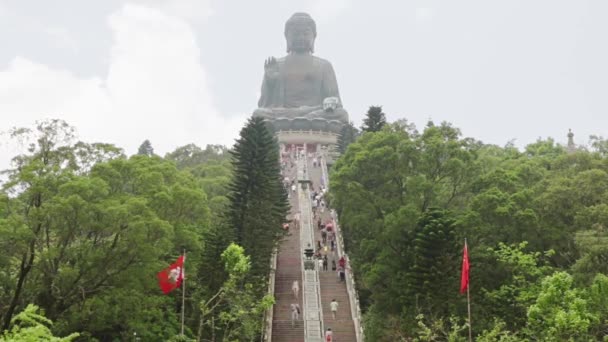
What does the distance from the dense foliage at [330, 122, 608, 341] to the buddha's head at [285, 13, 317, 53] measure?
37.9 meters

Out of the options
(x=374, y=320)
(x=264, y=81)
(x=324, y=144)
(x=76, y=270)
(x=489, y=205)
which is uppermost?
(x=264, y=81)

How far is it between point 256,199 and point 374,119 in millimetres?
14205

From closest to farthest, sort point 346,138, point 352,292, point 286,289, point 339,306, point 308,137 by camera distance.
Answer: point 339,306 < point 352,292 < point 286,289 < point 346,138 < point 308,137

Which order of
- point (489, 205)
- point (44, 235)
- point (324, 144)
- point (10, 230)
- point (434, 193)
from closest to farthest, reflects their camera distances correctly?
point (10, 230)
point (44, 235)
point (489, 205)
point (434, 193)
point (324, 144)

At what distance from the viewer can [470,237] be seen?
76.6 ft

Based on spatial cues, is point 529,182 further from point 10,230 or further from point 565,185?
point 10,230

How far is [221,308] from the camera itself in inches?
890

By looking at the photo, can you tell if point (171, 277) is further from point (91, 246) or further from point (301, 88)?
point (301, 88)

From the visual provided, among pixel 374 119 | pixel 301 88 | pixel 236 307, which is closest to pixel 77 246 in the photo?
pixel 236 307

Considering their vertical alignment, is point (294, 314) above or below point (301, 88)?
below

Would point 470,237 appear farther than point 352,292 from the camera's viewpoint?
No

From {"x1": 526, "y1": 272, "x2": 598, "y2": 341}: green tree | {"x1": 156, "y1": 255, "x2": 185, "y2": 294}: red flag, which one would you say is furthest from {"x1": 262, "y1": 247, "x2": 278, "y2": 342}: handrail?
{"x1": 526, "y1": 272, "x2": 598, "y2": 341}: green tree

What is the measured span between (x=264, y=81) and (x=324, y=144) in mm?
8337

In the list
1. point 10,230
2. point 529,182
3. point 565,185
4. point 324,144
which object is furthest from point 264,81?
point 10,230
